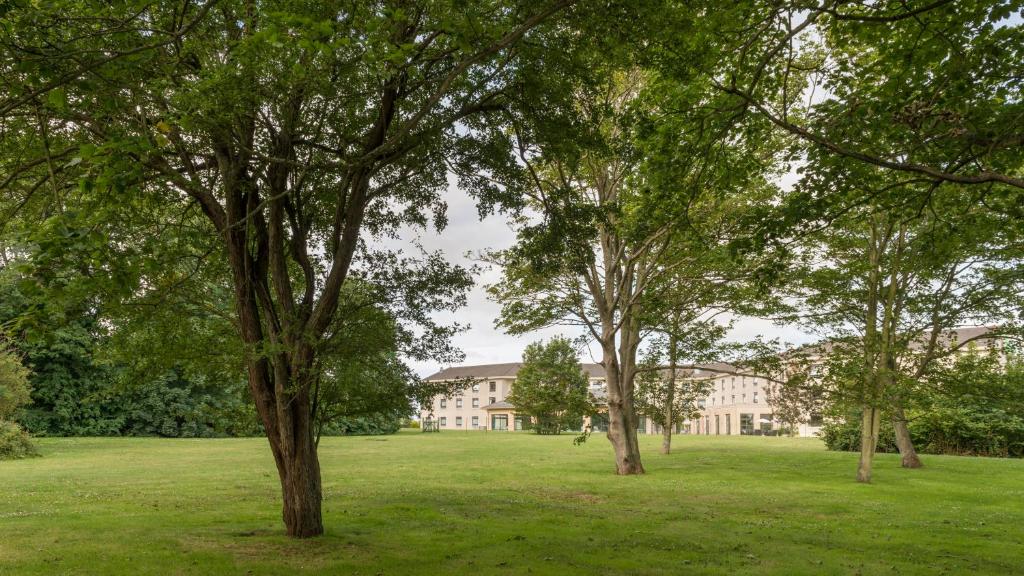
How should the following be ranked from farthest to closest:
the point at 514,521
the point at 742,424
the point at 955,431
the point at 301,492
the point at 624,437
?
the point at 742,424 < the point at 955,431 < the point at 624,437 < the point at 514,521 < the point at 301,492

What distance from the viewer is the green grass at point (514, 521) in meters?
10.1

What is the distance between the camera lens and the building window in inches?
3721

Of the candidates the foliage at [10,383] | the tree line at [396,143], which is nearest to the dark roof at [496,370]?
the foliage at [10,383]

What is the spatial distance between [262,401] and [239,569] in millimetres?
2980

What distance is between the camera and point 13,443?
28969 mm

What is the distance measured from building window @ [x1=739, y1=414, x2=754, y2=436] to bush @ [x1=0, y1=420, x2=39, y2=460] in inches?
3381

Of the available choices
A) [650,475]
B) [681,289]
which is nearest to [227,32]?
[681,289]

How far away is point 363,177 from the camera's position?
11133mm

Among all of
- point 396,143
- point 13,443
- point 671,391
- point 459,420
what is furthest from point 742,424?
point 396,143

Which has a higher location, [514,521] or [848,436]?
[514,521]

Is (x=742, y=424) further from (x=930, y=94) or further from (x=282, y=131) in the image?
(x=282, y=131)

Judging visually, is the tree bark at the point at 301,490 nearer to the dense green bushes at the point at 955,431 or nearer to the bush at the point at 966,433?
the dense green bushes at the point at 955,431

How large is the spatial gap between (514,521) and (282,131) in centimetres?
931

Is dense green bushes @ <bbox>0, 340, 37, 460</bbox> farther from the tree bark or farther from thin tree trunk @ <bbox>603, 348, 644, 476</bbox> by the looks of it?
thin tree trunk @ <bbox>603, 348, 644, 476</bbox>
